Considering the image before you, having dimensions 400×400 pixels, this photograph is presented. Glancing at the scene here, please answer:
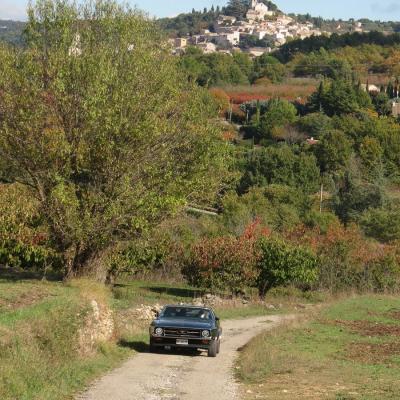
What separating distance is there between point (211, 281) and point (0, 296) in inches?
1073

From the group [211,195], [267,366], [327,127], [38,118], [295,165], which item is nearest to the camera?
[267,366]

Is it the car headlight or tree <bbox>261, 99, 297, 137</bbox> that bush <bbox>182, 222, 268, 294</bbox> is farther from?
tree <bbox>261, 99, 297, 137</bbox>

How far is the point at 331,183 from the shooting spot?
323 ft

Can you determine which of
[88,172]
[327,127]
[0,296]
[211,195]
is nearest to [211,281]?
[211,195]

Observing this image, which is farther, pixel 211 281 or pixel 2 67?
pixel 211 281

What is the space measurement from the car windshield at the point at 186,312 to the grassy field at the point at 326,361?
1676 mm

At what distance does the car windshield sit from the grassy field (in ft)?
5.50

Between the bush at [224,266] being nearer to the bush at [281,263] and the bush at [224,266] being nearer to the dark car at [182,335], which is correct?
the bush at [281,263]

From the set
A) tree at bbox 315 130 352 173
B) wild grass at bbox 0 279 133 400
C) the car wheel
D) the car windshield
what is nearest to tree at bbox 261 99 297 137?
tree at bbox 315 130 352 173

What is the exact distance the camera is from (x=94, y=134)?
27.3 m

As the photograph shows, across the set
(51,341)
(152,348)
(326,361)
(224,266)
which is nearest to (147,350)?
(152,348)

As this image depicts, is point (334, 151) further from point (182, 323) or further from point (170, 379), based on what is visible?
point (170, 379)

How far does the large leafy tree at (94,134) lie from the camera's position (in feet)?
89.5

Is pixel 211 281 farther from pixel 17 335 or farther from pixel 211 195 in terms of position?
pixel 17 335
